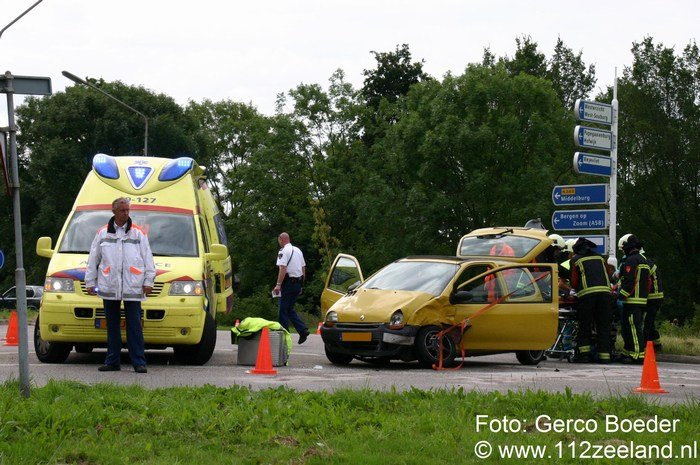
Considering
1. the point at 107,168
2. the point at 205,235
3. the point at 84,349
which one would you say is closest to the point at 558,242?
the point at 205,235

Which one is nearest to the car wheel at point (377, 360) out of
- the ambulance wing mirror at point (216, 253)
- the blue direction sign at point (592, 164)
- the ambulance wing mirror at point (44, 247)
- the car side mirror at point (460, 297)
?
the car side mirror at point (460, 297)

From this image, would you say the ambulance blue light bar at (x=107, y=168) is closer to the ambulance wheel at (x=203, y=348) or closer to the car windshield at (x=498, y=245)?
the ambulance wheel at (x=203, y=348)

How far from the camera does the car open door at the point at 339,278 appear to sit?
19.0 m

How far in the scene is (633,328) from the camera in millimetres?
17906

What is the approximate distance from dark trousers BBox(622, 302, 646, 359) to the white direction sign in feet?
21.8

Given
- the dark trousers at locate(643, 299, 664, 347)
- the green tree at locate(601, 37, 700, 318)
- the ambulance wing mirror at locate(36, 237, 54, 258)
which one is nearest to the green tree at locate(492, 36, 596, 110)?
the green tree at locate(601, 37, 700, 318)

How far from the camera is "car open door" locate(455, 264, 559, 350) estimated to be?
15.5 metres

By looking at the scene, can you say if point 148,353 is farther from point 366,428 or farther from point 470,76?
point 470,76

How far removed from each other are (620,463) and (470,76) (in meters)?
49.4

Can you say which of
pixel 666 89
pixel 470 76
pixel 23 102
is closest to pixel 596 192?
pixel 470 76

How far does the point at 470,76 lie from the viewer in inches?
2190

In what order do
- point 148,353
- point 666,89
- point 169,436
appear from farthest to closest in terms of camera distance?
point 666,89, point 148,353, point 169,436

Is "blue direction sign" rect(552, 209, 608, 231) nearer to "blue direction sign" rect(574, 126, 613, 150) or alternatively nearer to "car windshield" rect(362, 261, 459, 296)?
"blue direction sign" rect(574, 126, 613, 150)

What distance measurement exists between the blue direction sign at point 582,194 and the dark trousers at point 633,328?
595cm
